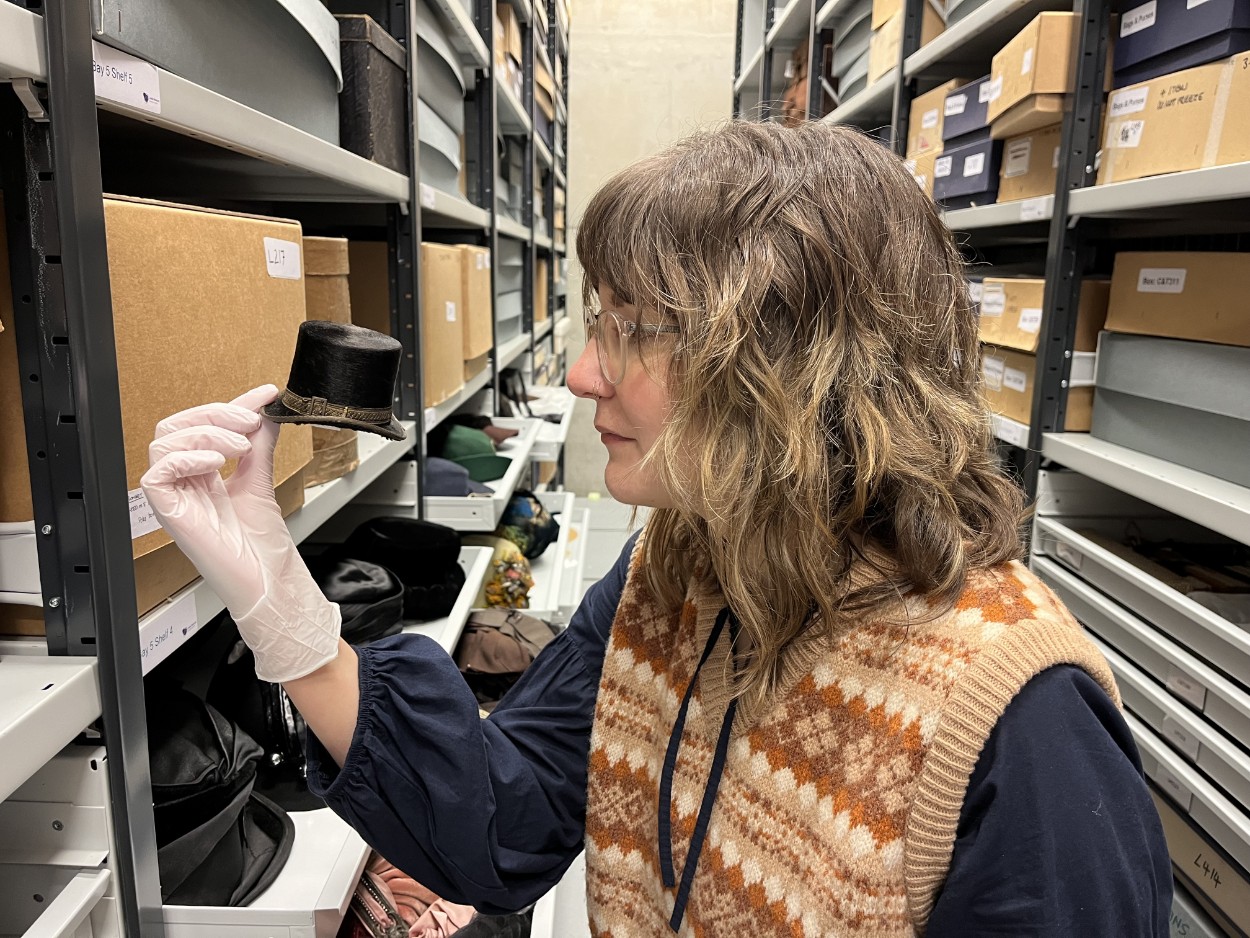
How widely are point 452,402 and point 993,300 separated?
144cm

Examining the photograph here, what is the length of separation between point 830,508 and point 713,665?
0.68 feet

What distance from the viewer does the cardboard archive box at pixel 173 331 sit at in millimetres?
738

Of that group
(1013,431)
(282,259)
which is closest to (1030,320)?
(1013,431)

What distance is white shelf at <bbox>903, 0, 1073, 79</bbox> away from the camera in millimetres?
2143

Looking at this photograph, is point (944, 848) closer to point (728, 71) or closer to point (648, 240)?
point (648, 240)

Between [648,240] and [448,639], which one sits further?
[448,639]

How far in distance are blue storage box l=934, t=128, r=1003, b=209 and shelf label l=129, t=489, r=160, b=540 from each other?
7.37ft

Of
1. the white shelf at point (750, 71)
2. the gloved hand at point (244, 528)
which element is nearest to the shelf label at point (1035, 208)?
the gloved hand at point (244, 528)

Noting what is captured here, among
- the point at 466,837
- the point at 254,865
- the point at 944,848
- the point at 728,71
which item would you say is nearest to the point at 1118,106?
the point at 944,848

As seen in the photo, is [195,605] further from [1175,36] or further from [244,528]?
[1175,36]

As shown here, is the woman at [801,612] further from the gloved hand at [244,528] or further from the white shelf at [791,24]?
the white shelf at [791,24]

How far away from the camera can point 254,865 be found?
1008mm

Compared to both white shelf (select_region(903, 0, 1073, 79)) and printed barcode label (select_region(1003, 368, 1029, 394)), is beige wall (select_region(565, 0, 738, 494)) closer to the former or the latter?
white shelf (select_region(903, 0, 1073, 79))

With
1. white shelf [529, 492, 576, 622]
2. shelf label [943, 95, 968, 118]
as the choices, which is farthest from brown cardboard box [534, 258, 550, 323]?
shelf label [943, 95, 968, 118]
